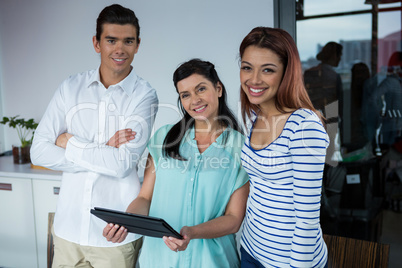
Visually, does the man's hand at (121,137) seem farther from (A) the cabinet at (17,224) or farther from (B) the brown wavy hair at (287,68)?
(A) the cabinet at (17,224)

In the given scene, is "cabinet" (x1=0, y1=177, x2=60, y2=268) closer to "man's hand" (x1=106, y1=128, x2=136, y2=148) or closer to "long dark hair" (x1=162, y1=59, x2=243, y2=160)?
"man's hand" (x1=106, y1=128, x2=136, y2=148)

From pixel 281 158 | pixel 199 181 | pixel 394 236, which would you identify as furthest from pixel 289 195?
pixel 394 236

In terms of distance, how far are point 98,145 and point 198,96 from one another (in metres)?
0.60

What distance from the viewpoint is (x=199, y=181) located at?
1.60 meters

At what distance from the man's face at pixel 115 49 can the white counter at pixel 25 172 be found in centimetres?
99

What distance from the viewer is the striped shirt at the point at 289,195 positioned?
1.25m

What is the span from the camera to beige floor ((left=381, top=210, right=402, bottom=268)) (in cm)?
266

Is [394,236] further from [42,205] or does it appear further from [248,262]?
[42,205]

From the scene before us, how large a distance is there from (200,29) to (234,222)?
4.52ft

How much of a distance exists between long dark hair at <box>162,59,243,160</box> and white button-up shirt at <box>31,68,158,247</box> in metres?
0.29

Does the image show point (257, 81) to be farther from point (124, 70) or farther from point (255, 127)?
point (124, 70)

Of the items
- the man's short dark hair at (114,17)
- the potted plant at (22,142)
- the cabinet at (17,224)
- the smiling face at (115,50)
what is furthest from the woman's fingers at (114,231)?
the potted plant at (22,142)

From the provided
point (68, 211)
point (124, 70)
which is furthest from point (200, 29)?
point (68, 211)

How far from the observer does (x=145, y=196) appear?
1.76m
